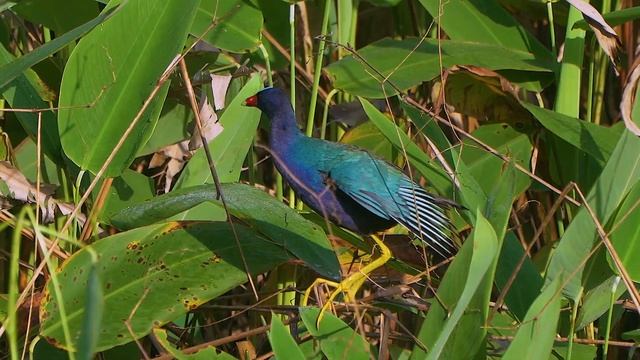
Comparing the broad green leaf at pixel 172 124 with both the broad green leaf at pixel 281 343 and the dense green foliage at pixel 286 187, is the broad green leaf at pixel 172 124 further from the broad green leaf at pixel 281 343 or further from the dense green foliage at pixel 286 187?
the broad green leaf at pixel 281 343

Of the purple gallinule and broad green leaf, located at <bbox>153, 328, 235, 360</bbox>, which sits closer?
broad green leaf, located at <bbox>153, 328, 235, 360</bbox>

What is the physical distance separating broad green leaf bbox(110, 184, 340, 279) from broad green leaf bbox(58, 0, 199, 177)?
0.41 feet

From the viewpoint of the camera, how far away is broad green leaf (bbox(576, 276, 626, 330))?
135 cm

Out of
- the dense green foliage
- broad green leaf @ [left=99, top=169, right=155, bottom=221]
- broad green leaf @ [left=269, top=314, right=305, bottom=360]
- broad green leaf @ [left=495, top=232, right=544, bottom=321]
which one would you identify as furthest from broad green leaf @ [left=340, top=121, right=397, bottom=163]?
broad green leaf @ [left=269, top=314, right=305, bottom=360]

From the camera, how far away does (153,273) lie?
1.34 meters

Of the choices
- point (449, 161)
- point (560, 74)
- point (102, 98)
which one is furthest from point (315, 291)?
point (560, 74)

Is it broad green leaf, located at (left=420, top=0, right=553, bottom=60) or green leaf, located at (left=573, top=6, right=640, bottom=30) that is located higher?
green leaf, located at (left=573, top=6, right=640, bottom=30)

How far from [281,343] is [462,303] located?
0.21 meters

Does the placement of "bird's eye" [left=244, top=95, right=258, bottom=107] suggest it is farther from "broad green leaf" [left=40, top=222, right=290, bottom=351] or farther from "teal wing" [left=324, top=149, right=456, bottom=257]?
"broad green leaf" [left=40, top=222, right=290, bottom=351]

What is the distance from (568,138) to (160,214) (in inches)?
27.2

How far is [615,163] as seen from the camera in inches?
54.8

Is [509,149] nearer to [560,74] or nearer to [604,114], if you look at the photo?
[560,74]

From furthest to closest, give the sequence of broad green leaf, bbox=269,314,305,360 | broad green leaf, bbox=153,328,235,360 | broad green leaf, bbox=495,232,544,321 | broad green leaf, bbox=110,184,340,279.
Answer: broad green leaf, bbox=495,232,544,321 < broad green leaf, bbox=110,184,340,279 < broad green leaf, bbox=153,328,235,360 < broad green leaf, bbox=269,314,305,360

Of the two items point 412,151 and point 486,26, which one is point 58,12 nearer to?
point 412,151
